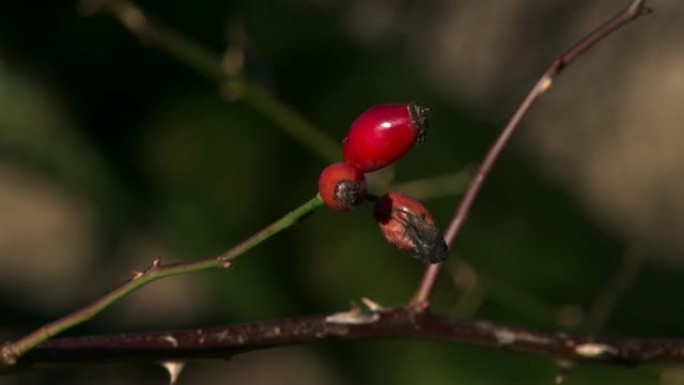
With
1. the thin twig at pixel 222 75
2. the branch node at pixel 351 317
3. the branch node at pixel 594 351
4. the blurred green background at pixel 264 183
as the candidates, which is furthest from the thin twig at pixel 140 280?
the blurred green background at pixel 264 183

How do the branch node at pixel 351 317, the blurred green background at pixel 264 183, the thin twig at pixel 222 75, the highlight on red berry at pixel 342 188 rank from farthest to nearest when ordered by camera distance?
1. the blurred green background at pixel 264 183
2. the thin twig at pixel 222 75
3. the branch node at pixel 351 317
4. the highlight on red berry at pixel 342 188

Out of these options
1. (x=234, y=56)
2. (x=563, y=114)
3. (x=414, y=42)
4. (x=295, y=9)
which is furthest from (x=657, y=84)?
(x=234, y=56)

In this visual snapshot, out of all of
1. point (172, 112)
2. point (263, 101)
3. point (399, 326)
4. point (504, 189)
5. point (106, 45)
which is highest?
point (106, 45)

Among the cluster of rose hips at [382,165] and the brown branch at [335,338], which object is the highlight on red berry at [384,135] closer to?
the cluster of rose hips at [382,165]

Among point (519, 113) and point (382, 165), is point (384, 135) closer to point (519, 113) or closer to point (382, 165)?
point (382, 165)

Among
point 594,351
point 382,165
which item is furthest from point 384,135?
point 594,351

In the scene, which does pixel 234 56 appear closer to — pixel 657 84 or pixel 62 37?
pixel 62 37

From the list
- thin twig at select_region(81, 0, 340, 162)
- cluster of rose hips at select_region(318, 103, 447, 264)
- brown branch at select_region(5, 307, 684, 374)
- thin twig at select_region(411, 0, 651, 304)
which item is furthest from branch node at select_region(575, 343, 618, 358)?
thin twig at select_region(81, 0, 340, 162)

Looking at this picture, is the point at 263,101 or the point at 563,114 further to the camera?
the point at 563,114
